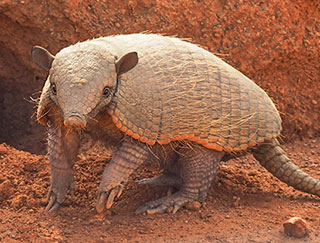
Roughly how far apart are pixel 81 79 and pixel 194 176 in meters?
1.59

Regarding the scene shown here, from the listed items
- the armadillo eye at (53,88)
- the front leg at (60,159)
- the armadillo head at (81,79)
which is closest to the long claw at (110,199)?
the front leg at (60,159)

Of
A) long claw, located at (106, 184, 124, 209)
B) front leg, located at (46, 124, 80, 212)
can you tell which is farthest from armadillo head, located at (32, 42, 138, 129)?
long claw, located at (106, 184, 124, 209)

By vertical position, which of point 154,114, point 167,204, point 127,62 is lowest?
point 167,204

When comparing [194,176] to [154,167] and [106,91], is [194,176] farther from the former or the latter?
[106,91]

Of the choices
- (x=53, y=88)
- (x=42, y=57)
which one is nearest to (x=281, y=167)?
(x=53, y=88)

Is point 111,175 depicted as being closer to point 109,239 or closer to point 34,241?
point 109,239

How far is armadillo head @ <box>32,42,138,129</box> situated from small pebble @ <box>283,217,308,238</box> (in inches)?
71.6

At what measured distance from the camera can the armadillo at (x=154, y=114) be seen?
172 inches

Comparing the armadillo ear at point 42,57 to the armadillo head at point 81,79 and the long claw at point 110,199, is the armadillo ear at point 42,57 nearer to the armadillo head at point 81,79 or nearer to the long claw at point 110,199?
the armadillo head at point 81,79

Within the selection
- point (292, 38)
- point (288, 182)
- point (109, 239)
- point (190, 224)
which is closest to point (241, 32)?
point (292, 38)

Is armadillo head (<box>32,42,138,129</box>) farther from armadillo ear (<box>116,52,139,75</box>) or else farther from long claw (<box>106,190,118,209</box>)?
long claw (<box>106,190,118,209</box>)

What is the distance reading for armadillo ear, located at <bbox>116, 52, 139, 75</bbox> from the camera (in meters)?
4.41

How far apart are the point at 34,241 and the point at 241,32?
400 centimetres

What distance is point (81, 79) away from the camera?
13.9 ft
